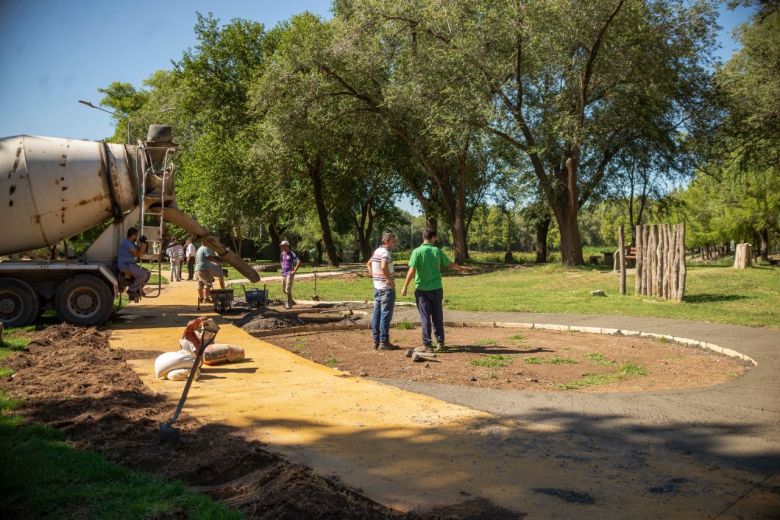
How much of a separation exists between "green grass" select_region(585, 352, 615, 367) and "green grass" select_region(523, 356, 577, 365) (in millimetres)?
288

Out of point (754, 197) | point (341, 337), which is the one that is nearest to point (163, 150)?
point (341, 337)

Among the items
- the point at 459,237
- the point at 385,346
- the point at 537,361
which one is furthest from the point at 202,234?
the point at 459,237

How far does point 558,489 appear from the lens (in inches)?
183

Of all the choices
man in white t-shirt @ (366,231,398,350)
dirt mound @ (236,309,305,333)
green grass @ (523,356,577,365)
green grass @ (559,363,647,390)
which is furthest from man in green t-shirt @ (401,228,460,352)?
dirt mound @ (236,309,305,333)

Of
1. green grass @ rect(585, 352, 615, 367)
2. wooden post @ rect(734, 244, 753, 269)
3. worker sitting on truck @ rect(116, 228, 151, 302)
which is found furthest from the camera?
wooden post @ rect(734, 244, 753, 269)

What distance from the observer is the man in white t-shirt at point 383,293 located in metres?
11.5

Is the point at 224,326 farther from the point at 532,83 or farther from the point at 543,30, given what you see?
the point at 532,83

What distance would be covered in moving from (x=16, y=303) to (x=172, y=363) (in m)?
7.22

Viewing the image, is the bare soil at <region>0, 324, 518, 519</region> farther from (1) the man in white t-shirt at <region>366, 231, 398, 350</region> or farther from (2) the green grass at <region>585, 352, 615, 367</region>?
(2) the green grass at <region>585, 352, 615, 367</region>

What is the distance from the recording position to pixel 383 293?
459 inches

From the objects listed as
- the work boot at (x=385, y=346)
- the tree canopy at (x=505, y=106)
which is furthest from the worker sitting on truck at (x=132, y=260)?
the tree canopy at (x=505, y=106)

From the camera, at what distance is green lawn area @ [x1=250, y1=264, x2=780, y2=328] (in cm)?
1642

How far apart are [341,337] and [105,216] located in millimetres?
6379

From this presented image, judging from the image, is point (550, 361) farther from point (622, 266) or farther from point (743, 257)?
point (743, 257)
